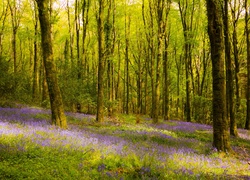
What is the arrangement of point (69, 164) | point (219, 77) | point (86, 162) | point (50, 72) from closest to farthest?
point (69, 164)
point (86, 162)
point (219, 77)
point (50, 72)

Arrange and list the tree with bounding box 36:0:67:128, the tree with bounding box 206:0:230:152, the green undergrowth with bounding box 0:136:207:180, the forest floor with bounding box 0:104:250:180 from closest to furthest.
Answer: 1. the green undergrowth with bounding box 0:136:207:180
2. the forest floor with bounding box 0:104:250:180
3. the tree with bounding box 206:0:230:152
4. the tree with bounding box 36:0:67:128

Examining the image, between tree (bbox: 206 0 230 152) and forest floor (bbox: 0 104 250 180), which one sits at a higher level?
tree (bbox: 206 0 230 152)

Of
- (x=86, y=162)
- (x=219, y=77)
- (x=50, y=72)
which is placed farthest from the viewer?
(x=50, y=72)

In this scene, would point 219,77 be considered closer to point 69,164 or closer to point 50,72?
point 69,164

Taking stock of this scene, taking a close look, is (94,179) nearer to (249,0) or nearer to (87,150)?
(87,150)

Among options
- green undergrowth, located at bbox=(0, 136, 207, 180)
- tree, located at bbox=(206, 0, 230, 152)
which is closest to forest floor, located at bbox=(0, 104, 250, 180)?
green undergrowth, located at bbox=(0, 136, 207, 180)

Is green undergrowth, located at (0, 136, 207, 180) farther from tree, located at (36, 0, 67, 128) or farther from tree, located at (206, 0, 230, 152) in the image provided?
tree, located at (206, 0, 230, 152)

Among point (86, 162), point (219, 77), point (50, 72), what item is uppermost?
point (50, 72)

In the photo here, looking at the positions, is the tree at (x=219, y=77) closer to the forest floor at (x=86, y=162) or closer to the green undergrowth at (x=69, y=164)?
the forest floor at (x=86, y=162)

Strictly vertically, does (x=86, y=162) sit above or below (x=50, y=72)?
below

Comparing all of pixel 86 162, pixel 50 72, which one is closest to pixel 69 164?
pixel 86 162

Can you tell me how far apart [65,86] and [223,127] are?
13247 mm

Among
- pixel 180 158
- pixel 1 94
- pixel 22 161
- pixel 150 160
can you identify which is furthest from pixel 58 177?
pixel 1 94

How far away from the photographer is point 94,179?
205 inches
